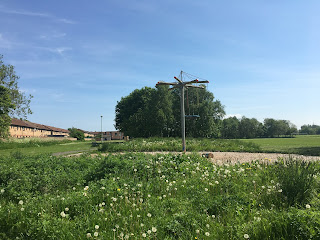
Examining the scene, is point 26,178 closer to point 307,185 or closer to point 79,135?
point 307,185

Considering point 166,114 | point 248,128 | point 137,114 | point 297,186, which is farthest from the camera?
point 248,128

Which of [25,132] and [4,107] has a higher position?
[4,107]

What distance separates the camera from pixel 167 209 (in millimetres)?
3988

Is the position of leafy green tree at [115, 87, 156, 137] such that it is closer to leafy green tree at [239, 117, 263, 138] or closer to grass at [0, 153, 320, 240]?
grass at [0, 153, 320, 240]

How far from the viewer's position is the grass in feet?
10.1

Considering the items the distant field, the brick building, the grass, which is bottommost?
the distant field

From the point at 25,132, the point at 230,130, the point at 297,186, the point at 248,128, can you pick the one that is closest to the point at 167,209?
the point at 297,186

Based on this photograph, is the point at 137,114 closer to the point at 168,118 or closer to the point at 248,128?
the point at 168,118

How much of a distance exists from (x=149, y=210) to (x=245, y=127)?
102 metres

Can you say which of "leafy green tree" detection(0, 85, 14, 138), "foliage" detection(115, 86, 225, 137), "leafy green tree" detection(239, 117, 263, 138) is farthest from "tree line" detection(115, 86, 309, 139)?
"leafy green tree" detection(239, 117, 263, 138)

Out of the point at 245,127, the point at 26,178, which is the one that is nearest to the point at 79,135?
the point at 245,127

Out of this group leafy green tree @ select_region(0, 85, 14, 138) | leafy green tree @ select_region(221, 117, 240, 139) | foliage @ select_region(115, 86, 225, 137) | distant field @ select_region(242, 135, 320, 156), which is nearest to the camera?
distant field @ select_region(242, 135, 320, 156)

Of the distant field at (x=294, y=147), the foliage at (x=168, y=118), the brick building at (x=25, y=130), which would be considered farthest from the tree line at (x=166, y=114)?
the brick building at (x=25, y=130)

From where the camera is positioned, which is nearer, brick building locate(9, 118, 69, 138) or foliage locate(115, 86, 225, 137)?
foliage locate(115, 86, 225, 137)
